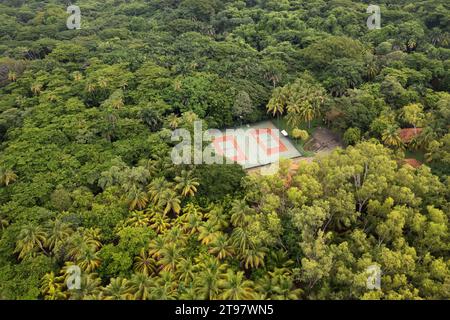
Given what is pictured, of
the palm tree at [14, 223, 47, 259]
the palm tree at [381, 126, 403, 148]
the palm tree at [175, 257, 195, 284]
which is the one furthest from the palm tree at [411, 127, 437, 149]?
the palm tree at [14, 223, 47, 259]

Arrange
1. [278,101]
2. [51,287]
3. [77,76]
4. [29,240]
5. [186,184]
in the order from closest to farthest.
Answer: [51,287] → [29,240] → [186,184] → [278,101] → [77,76]

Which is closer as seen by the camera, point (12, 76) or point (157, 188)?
point (157, 188)

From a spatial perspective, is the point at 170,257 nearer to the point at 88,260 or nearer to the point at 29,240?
the point at 88,260

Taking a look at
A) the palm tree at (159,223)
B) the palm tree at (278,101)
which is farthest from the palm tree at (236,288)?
the palm tree at (278,101)

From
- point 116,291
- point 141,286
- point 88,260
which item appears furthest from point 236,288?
point 88,260

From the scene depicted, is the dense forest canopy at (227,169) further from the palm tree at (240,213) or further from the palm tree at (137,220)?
the palm tree at (240,213)

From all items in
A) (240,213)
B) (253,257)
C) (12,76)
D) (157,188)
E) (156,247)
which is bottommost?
(253,257)

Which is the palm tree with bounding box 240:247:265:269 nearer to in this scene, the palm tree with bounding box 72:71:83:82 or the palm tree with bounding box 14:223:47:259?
the palm tree with bounding box 14:223:47:259
